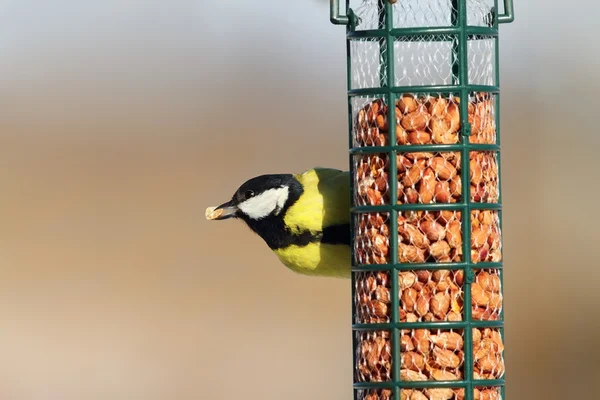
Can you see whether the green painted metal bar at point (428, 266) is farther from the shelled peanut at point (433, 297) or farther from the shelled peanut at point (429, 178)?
the shelled peanut at point (429, 178)

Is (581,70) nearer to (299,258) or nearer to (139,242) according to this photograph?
(139,242)

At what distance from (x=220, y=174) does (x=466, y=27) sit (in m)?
5.05

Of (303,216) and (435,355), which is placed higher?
(303,216)

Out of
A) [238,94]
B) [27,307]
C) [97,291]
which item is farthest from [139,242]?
[238,94]

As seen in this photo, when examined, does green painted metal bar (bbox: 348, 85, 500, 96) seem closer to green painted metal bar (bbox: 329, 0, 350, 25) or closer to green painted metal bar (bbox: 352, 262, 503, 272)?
green painted metal bar (bbox: 329, 0, 350, 25)

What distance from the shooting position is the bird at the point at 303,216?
9.87ft

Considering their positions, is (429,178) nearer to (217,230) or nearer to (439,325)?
(439,325)

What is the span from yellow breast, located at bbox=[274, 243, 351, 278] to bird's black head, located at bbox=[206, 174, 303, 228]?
13cm

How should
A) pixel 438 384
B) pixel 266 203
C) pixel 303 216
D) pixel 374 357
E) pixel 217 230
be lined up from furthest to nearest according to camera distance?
pixel 217 230 < pixel 266 203 < pixel 303 216 < pixel 374 357 < pixel 438 384

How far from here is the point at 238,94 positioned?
8094 millimetres

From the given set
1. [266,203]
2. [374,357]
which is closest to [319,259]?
[266,203]

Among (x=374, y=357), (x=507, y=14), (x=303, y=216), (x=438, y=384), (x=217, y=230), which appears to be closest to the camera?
(x=438, y=384)

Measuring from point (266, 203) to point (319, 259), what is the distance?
266mm

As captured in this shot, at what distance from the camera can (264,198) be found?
316cm
